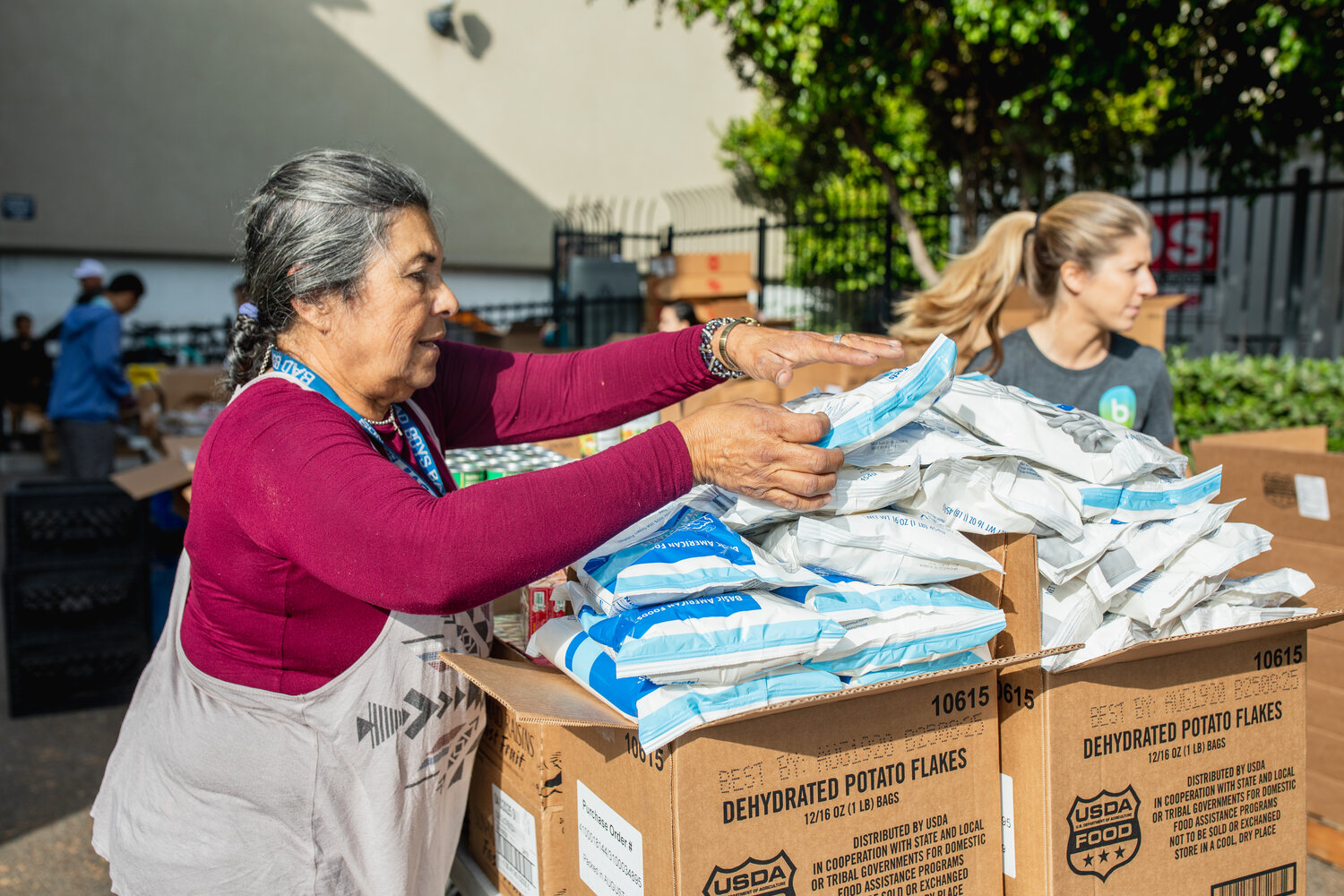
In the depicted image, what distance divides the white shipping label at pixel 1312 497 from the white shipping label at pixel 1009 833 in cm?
168

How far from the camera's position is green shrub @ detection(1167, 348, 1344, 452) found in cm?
499

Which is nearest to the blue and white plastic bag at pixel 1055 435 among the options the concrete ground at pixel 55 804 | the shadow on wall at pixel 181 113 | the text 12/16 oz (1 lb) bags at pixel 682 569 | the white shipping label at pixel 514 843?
the text 12/16 oz (1 lb) bags at pixel 682 569

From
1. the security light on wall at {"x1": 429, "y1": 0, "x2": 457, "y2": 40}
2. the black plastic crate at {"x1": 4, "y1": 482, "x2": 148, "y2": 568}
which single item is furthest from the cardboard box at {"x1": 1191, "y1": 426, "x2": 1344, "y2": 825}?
the security light on wall at {"x1": 429, "y1": 0, "x2": 457, "y2": 40}

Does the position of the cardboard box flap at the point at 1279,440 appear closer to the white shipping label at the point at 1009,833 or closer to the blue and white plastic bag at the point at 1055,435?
the blue and white plastic bag at the point at 1055,435

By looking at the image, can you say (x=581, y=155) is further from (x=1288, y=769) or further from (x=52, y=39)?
(x=1288, y=769)

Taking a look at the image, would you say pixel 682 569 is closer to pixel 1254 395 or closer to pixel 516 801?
pixel 516 801

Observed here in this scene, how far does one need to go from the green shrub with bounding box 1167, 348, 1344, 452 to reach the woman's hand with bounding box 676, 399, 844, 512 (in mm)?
4707

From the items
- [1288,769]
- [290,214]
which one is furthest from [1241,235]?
[290,214]

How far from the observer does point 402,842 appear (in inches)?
54.4

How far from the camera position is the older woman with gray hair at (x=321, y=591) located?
1149 mm

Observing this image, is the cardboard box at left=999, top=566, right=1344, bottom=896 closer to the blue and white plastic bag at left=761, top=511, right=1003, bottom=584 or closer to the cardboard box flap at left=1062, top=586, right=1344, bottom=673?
the cardboard box flap at left=1062, top=586, right=1344, bottom=673

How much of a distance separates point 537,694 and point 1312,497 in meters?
2.24

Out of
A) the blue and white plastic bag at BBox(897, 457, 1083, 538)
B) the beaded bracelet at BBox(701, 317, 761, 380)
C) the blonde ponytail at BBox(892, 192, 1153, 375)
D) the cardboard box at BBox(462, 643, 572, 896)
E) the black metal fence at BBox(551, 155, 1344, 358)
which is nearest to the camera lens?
the blue and white plastic bag at BBox(897, 457, 1083, 538)

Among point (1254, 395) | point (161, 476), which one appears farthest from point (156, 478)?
point (1254, 395)
